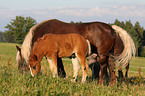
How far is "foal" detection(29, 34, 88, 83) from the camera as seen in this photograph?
6017 mm

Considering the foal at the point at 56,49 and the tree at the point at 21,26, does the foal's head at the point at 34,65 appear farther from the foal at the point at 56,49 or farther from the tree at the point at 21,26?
the tree at the point at 21,26

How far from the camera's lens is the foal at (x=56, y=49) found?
19.7ft

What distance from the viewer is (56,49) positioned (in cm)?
618

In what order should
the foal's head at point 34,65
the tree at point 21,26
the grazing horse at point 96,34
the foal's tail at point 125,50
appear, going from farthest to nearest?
the tree at point 21,26 < the foal's tail at point 125,50 < the grazing horse at point 96,34 < the foal's head at point 34,65

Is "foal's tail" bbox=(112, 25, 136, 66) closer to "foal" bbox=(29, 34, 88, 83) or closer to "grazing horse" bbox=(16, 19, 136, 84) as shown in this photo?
"grazing horse" bbox=(16, 19, 136, 84)

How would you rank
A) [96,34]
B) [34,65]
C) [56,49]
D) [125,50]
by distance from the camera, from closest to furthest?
[34,65], [56,49], [96,34], [125,50]

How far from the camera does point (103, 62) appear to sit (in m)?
7.38

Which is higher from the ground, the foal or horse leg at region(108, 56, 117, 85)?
the foal

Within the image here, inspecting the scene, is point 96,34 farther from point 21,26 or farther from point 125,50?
point 21,26

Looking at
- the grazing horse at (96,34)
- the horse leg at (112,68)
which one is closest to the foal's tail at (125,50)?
the grazing horse at (96,34)

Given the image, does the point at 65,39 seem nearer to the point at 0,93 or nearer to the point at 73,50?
the point at 73,50

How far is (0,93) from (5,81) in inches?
32.0

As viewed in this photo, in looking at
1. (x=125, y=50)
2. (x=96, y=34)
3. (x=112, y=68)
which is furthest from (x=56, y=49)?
(x=125, y=50)

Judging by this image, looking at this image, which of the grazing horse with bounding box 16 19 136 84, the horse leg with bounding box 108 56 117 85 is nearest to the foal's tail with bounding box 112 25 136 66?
the grazing horse with bounding box 16 19 136 84
